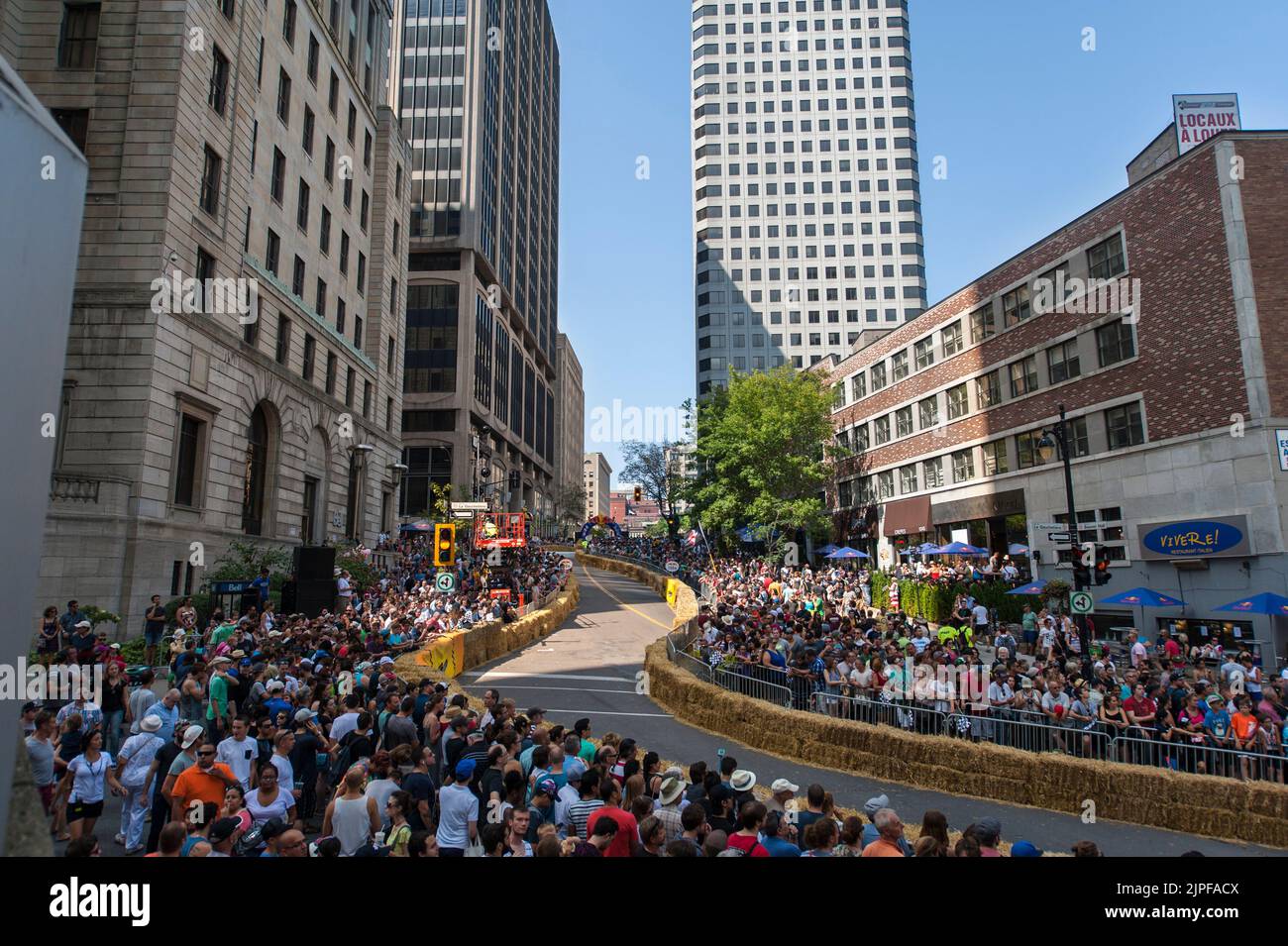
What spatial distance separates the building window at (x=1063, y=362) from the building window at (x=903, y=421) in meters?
12.5

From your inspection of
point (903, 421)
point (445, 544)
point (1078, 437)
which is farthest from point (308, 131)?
point (1078, 437)

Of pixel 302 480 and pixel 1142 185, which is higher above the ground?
pixel 1142 185

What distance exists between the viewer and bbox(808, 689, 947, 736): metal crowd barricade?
47.9 ft

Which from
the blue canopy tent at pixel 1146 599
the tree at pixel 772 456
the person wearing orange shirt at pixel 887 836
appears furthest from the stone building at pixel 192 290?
the blue canopy tent at pixel 1146 599

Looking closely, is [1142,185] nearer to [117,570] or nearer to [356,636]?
[356,636]

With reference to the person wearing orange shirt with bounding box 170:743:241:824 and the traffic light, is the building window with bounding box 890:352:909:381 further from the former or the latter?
Answer: the person wearing orange shirt with bounding box 170:743:241:824

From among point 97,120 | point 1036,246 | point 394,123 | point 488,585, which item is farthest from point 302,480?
Result: point 1036,246

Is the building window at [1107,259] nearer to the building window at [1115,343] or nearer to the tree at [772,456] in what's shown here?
the building window at [1115,343]

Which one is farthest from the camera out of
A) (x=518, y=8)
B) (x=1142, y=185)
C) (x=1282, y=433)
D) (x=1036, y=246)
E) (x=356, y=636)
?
(x=518, y=8)

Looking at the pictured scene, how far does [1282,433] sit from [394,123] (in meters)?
49.9

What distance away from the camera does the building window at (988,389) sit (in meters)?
38.4

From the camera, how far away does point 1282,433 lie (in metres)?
24.8
